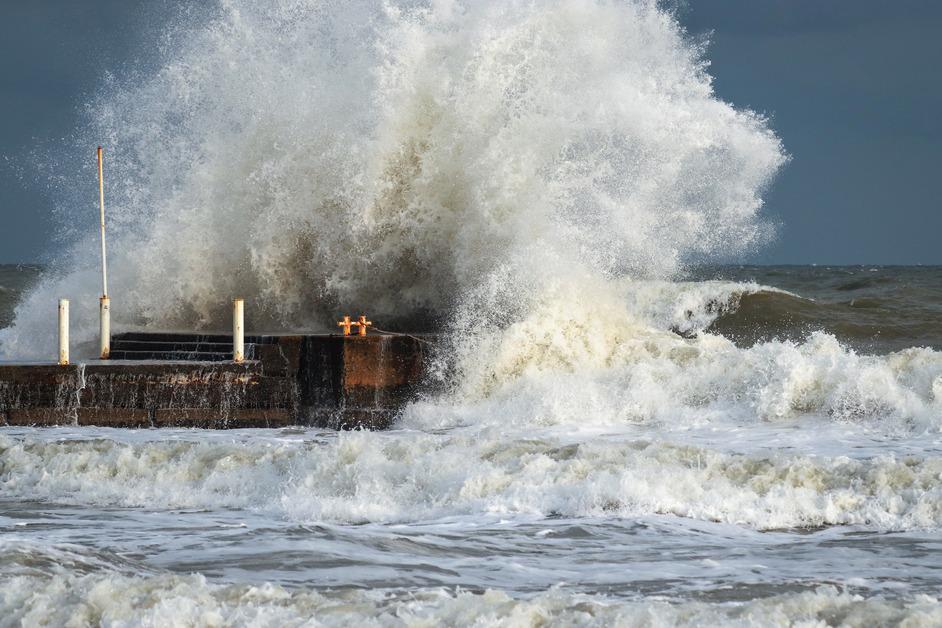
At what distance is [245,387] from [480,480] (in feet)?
11.9

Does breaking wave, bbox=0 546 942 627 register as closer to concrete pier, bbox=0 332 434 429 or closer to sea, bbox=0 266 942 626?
sea, bbox=0 266 942 626

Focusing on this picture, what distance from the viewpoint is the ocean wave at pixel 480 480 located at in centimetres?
727

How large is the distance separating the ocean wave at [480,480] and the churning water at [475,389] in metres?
0.03

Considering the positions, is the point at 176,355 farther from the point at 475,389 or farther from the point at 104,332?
the point at 475,389

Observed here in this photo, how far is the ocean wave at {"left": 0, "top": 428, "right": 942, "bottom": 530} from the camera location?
7.27 metres

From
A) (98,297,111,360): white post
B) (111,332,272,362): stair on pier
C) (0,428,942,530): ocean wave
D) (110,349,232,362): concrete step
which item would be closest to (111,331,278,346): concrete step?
(111,332,272,362): stair on pier

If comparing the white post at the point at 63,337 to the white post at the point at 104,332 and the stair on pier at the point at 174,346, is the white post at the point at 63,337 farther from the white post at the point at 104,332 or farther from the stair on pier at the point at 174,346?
the stair on pier at the point at 174,346

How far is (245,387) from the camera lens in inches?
420

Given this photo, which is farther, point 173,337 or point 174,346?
point 173,337

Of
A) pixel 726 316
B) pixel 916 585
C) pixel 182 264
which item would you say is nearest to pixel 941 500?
pixel 916 585

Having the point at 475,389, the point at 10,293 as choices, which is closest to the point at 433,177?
the point at 475,389

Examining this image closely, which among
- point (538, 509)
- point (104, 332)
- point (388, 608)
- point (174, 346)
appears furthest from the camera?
point (174, 346)

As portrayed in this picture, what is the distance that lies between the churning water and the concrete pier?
35 centimetres

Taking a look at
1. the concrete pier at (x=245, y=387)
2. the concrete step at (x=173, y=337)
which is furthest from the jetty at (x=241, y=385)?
the concrete step at (x=173, y=337)
